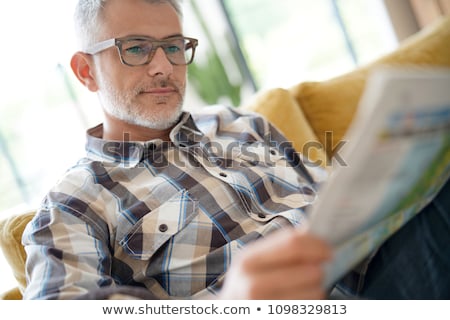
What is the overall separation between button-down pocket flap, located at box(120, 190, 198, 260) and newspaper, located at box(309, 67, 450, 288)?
55 centimetres

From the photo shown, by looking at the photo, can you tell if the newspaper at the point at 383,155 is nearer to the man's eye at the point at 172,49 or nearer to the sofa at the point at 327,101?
the man's eye at the point at 172,49

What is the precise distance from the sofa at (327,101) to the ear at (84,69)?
0.61 metres

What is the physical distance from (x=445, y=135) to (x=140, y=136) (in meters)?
0.97

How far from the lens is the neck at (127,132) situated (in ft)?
4.73

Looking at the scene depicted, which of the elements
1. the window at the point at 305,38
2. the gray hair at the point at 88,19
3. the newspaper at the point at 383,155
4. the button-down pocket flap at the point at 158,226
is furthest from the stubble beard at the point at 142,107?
the window at the point at 305,38

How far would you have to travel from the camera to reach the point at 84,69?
58.9 inches

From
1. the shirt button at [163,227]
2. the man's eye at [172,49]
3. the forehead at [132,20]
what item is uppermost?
the forehead at [132,20]

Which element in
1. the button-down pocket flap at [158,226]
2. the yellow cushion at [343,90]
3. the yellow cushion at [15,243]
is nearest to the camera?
the button-down pocket flap at [158,226]

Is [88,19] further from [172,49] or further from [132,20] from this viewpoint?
[172,49]

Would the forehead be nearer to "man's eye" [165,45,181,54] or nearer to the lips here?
"man's eye" [165,45,181,54]

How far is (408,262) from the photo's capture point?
874 mm

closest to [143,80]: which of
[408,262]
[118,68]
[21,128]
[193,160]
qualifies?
[118,68]

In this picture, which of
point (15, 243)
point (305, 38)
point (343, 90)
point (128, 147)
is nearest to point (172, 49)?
point (128, 147)

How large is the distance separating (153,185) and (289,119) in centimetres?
74
